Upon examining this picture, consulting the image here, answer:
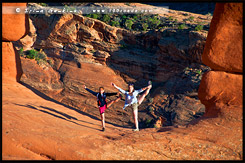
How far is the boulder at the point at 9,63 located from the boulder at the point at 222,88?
8.29m

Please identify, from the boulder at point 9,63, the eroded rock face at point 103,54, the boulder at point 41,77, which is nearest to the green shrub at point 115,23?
the eroded rock face at point 103,54

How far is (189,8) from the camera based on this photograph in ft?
155

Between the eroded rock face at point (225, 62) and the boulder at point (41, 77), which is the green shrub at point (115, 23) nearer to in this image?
the boulder at point (41, 77)

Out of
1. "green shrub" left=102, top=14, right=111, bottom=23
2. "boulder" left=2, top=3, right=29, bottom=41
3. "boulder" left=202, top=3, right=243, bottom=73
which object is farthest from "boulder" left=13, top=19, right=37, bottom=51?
"boulder" left=202, top=3, right=243, bottom=73

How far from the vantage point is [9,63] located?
11359mm

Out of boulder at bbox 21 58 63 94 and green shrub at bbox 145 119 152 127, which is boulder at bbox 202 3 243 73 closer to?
green shrub at bbox 145 119 152 127

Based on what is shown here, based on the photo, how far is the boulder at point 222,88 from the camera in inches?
283

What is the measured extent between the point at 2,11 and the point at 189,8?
41.9 m

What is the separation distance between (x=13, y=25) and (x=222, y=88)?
8695mm

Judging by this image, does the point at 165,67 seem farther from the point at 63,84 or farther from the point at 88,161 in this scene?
the point at 88,161

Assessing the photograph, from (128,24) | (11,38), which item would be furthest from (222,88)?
(128,24)

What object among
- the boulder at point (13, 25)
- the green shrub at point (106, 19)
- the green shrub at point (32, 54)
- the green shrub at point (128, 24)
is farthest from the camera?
the green shrub at point (106, 19)

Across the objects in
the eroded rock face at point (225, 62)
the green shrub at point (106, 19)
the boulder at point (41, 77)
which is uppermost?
the green shrub at point (106, 19)

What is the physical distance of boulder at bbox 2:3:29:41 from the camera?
10649 millimetres
